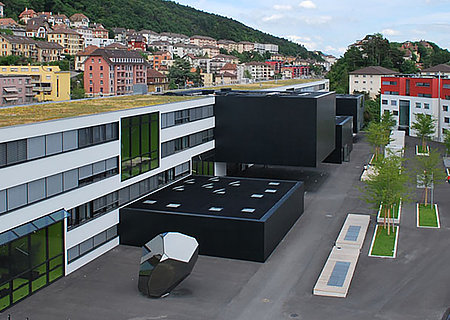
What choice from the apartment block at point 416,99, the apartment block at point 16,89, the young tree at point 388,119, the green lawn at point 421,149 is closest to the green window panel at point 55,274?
the green lawn at point 421,149

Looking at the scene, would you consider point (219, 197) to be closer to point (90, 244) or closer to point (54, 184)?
point (90, 244)

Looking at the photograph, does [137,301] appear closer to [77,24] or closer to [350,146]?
[350,146]

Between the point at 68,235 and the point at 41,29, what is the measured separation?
150 meters

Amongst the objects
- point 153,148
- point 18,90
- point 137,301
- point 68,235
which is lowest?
point 137,301

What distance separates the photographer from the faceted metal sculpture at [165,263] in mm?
22719

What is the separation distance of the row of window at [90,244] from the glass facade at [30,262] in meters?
0.96

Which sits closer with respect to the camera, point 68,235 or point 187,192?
point 68,235

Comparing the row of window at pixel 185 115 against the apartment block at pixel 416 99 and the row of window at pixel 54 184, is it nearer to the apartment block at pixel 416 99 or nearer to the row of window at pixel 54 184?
the row of window at pixel 54 184

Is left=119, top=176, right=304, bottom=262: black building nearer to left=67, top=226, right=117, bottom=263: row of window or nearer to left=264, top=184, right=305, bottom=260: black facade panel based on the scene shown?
left=264, top=184, right=305, bottom=260: black facade panel

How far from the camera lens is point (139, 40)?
18900 centimetres

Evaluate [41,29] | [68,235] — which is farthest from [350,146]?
[41,29]

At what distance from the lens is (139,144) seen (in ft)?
109

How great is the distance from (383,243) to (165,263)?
14.3m

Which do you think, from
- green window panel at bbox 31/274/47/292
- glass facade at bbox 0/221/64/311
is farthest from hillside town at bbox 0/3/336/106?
green window panel at bbox 31/274/47/292
